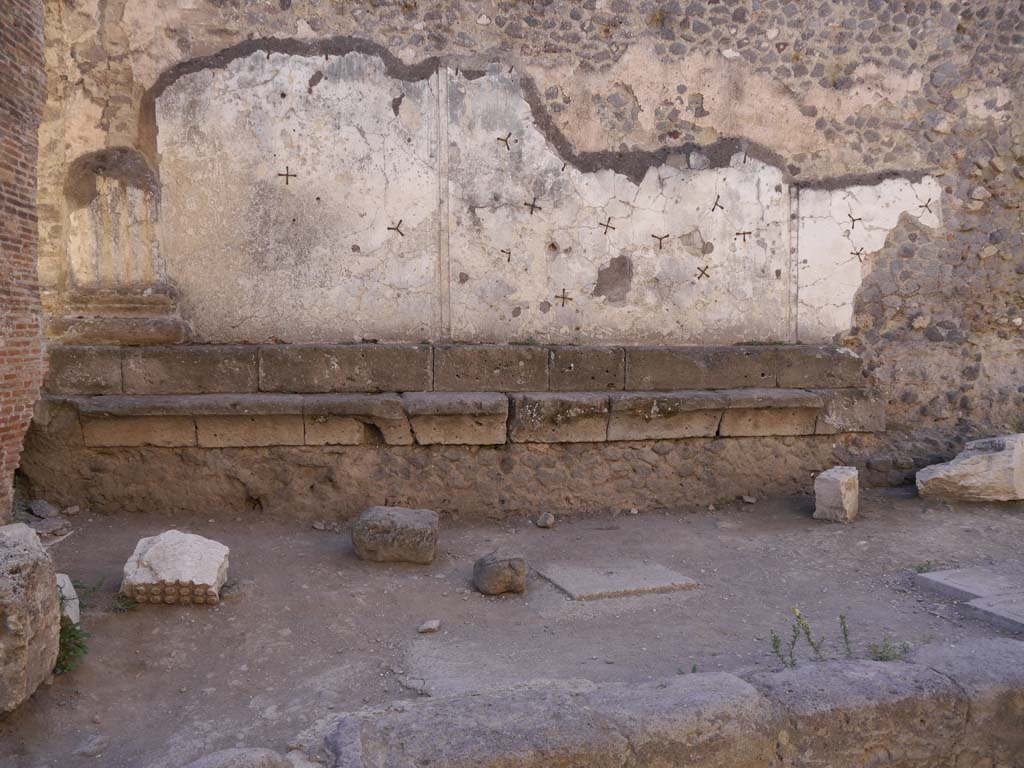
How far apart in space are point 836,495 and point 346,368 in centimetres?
376

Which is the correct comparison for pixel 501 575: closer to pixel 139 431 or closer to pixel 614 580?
pixel 614 580

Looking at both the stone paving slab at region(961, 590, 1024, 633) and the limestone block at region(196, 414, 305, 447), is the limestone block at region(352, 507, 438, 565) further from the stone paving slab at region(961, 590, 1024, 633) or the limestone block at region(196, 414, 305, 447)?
the stone paving slab at region(961, 590, 1024, 633)

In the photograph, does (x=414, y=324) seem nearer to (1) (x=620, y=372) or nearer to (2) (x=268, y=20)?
(1) (x=620, y=372)

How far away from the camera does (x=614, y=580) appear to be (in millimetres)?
4527

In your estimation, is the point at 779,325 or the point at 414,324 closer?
the point at 414,324

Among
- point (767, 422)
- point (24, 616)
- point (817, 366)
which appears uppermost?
point (817, 366)

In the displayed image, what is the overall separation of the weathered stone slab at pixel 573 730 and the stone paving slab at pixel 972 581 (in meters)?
2.09

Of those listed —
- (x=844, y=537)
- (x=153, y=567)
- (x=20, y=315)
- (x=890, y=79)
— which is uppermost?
(x=890, y=79)

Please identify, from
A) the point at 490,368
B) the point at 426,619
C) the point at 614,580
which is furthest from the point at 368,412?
the point at 614,580

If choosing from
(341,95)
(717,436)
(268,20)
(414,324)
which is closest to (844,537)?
(717,436)

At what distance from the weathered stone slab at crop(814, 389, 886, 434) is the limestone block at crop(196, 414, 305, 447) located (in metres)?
4.13

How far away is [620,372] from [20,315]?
4082mm

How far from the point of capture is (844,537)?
538cm

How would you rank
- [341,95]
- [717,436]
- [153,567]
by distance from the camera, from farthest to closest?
[717,436] → [341,95] → [153,567]
